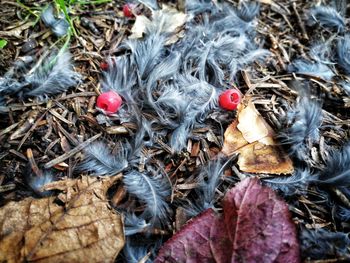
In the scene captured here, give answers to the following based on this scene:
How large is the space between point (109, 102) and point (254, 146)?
90 centimetres

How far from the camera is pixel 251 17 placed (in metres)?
2.75

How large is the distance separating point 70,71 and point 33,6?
657 millimetres

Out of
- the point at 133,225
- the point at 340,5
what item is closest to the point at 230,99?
the point at 133,225

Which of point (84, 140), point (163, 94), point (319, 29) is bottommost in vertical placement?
point (84, 140)

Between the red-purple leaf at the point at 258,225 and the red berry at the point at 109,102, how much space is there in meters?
0.85

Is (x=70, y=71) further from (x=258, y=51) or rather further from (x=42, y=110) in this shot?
(x=258, y=51)

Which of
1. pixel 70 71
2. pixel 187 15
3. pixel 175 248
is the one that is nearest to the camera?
pixel 175 248

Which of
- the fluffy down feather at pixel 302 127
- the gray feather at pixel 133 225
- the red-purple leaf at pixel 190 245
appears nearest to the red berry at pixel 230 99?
the fluffy down feather at pixel 302 127

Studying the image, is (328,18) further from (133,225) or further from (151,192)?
(133,225)

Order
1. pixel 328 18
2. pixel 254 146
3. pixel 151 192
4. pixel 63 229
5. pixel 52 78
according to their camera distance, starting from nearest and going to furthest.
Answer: pixel 63 229 < pixel 151 192 < pixel 254 146 < pixel 52 78 < pixel 328 18

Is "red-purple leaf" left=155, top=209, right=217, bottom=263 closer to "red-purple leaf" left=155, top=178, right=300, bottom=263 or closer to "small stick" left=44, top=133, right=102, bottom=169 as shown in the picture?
"red-purple leaf" left=155, top=178, right=300, bottom=263

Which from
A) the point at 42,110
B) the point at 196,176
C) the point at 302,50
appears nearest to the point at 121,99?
the point at 42,110

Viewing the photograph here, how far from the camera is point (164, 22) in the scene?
2.62m

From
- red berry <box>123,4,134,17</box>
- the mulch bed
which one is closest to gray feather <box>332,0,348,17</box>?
the mulch bed
